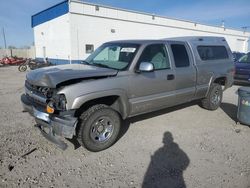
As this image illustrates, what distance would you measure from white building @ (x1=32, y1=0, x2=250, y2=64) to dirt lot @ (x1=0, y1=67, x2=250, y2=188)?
1372 centimetres

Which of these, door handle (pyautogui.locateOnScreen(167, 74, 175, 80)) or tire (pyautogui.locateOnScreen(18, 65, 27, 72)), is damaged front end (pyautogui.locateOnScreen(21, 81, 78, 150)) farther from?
tire (pyautogui.locateOnScreen(18, 65, 27, 72))

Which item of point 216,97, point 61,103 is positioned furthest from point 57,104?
point 216,97

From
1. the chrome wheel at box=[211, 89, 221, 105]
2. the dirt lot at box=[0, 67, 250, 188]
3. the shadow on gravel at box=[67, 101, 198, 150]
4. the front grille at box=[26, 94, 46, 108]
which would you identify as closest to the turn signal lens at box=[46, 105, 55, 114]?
the front grille at box=[26, 94, 46, 108]

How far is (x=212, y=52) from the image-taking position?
621 cm

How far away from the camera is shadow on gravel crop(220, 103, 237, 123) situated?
604 centimetres

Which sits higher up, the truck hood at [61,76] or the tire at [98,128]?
the truck hood at [61,76]

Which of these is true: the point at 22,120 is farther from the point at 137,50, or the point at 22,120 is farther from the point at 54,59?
the point at 54,59

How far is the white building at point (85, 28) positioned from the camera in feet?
58.3

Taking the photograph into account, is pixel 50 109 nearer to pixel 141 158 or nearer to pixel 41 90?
pixel 41 90

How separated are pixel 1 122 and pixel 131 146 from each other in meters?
3.35

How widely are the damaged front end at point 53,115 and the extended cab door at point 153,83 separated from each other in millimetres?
1342

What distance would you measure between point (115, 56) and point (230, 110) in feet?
13.7

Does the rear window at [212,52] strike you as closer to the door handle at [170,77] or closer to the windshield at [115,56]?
the door handle at [170,77]

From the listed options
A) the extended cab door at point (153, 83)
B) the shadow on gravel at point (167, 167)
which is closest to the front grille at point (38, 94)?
the extended cab door at point (153, 83)
